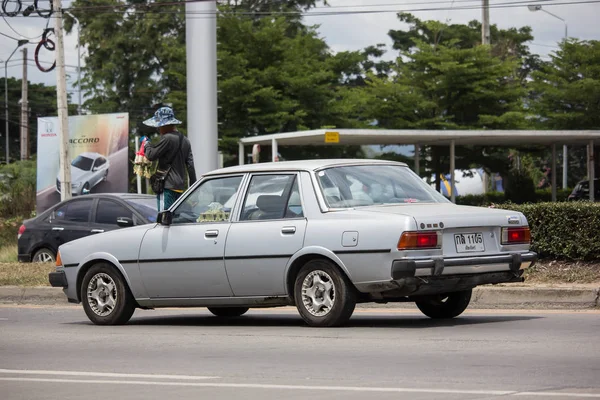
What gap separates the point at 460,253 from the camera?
32.3ft

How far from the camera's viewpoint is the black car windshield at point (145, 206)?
60.2 feet

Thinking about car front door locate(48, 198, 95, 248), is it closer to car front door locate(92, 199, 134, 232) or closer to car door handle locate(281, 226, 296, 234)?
car front door locate(92, 199, 134, 232)

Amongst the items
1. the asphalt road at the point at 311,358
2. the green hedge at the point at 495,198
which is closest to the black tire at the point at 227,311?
the asphalt road at the point at 311,358

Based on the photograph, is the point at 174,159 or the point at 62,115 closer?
the point at 174,159

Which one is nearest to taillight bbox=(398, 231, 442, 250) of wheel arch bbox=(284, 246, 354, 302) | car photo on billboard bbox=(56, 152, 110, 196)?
wheel arch bbox=(284, 246, 354, 302)

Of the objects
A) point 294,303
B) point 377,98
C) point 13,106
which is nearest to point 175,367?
point 294,303

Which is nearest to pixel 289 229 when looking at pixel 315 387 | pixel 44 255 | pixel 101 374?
pixel 101 374

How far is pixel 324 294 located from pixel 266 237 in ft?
2.62

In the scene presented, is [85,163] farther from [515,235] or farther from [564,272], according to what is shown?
[515,235]

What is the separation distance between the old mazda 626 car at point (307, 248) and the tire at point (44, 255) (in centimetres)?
793

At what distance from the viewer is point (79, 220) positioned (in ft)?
63.5

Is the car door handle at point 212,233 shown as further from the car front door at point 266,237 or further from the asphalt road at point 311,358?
the asphalt road at point 311,358

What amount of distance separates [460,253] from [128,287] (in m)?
3.50

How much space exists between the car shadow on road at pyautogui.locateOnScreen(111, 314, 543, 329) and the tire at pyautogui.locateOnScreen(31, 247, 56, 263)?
7.33 meters
